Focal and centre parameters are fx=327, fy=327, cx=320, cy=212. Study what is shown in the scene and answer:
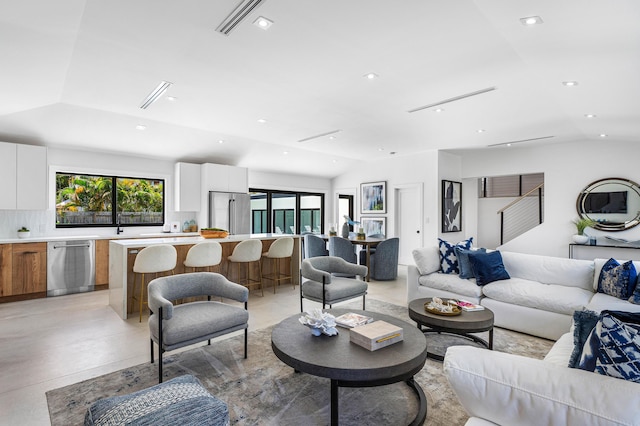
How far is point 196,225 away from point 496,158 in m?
6.72

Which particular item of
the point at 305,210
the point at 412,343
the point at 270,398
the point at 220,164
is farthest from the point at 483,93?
the point at 305,210

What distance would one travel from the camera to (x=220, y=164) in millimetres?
7367

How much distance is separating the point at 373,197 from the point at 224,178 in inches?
151

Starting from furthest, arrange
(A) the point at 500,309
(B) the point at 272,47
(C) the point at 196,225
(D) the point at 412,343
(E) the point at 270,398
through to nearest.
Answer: (C) the point at 196,225
(A) the point at 500,309
(B) the point at 272,47
(E) the point at 270,398
(D) the point at 412,343

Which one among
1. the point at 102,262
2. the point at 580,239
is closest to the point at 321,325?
the point at 102,262

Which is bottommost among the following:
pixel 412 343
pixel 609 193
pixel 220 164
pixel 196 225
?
pixel 412 343

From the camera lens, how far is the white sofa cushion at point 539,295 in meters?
3.23

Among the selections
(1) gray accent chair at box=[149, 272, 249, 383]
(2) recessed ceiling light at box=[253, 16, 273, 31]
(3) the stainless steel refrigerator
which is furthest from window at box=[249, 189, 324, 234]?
(2) recessed ceiling light at box=[253, 16, 273, 31]

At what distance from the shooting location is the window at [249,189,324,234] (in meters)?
8.66

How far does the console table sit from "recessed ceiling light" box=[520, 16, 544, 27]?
5122 mm

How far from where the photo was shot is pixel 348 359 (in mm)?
1911

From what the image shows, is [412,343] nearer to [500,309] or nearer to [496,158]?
[500,309]

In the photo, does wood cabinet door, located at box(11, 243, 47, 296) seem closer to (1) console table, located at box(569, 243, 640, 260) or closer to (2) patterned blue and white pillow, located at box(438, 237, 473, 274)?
(2) patterned blue and white pillow, located at box(438, 237, 473, 274)

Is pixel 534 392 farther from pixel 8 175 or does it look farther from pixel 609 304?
pixel 8 175
